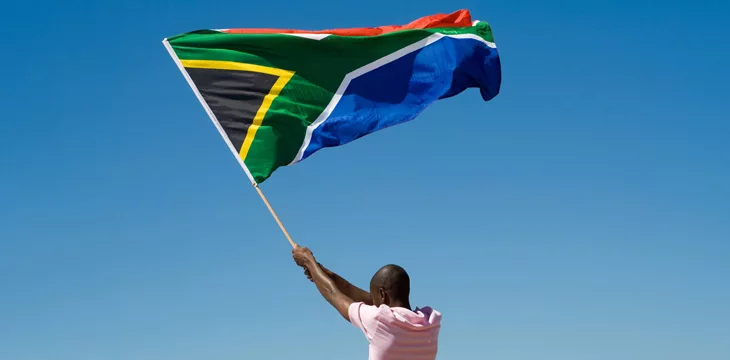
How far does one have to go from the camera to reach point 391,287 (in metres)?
10.5

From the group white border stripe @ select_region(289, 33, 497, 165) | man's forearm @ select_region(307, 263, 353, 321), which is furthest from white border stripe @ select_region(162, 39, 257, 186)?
man's forearm @ select_region(307, 263, 353, 321)

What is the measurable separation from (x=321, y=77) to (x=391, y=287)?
7.56 m

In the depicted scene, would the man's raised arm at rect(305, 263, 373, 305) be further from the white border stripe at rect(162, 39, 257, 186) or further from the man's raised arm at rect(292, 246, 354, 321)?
the white border stripe at rect(162, 39, 257, 186)

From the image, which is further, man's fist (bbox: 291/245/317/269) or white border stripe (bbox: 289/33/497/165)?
white border stripe (bbox: 289/33/497/165)

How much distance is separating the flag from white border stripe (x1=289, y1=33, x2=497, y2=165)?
0.05 feet

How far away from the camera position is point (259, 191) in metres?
15.1

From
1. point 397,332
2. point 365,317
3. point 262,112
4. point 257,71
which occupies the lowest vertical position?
point 397,332

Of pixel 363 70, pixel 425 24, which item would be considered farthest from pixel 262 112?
pixel 425 24

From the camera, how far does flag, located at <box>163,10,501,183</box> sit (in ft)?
54.3

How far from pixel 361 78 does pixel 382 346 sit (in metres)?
8.08

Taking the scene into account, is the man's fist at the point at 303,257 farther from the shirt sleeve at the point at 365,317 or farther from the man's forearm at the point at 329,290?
the shirt sleeve at the point at 365,317

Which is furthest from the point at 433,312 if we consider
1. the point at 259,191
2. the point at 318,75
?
the point at 318,75

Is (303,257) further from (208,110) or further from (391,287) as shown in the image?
(208,110)

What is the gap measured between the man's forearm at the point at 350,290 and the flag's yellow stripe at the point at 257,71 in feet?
15.8
